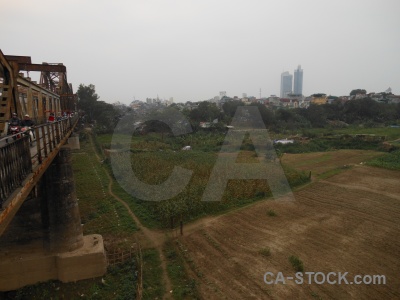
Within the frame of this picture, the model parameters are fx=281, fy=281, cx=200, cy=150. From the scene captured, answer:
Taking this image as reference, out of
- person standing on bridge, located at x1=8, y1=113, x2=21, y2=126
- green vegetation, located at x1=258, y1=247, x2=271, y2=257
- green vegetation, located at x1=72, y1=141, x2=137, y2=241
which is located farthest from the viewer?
green vegetation, located at x1=72, y1=141, x2=137, y2=241

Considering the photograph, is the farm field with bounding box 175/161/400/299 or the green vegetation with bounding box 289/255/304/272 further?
the green vegetation with bounding box 289/255/304/272

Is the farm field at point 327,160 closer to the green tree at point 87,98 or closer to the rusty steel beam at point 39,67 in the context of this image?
the rusty steel beam at point 39,67

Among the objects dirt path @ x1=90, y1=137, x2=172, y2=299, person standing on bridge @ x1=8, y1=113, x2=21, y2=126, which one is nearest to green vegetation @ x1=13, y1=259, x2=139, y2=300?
dirt path @ x1=90, y1=137, x2=172, y2=299

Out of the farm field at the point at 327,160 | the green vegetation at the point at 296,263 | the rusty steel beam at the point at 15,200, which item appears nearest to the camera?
the rusty steel beam at the point at 15,200

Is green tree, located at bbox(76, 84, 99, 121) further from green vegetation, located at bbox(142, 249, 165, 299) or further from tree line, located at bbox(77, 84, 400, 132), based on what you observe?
green vegetation, located at bbox(142, 249, 165, 299)

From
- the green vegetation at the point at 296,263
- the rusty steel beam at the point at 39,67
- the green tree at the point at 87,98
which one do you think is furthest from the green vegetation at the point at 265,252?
the green tree at the point at 87,98

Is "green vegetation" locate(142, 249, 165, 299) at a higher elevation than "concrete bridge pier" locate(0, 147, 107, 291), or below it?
below

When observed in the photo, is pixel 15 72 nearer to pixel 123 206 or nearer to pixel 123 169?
pixel 123 206

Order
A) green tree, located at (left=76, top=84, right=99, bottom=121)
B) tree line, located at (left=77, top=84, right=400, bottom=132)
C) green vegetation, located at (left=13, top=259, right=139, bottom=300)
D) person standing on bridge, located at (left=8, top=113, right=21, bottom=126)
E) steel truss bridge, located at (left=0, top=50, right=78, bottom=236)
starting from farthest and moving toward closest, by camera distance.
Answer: green tree, located at (left=76, top=84, right=99, bottom=121) → tree line, located at (left=77, top=84, right=400, bottom=132) → green vegetation, located at (left=13, top=259, right=139, bottom=300) → person standing on bridge, located at (left=8, top=113, right=21, bottom=126) → steel truss bridge, located at (left=0, top=50, right=78, bottom=236)
